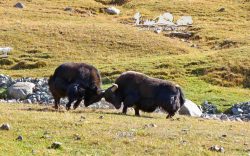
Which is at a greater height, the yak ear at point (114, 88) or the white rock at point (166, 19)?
the yak ear at point (114, 88)

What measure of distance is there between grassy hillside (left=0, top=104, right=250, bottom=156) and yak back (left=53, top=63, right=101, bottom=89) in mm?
2686

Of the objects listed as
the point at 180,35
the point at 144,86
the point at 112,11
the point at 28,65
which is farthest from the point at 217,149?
the point at 112,11

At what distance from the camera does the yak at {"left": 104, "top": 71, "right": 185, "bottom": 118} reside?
Result: 24.8 meters

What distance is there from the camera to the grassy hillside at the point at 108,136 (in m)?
15.6

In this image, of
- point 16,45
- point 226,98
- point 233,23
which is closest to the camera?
point 226,98

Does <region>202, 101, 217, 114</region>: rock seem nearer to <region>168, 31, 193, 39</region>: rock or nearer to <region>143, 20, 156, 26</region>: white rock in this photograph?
<region>168, 31, 193, 39</region>: rock

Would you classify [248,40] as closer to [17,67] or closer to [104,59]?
[104,59]

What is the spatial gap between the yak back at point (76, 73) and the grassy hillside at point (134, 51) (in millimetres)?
13270

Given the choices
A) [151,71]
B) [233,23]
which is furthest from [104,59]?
[233,23]

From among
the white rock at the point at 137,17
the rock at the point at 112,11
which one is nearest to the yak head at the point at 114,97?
the white rock at the point at 137,17

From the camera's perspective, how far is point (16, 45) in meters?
51.2

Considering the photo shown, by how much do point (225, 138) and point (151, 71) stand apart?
81.9ft

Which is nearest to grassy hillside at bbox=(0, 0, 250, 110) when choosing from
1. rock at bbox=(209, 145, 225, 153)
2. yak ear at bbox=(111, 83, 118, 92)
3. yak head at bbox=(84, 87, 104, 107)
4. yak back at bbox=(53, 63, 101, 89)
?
yak ear at bbox=(111, 83, 118, 92)

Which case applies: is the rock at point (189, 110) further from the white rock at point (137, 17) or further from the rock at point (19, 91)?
the white rock at point (137, 17)
